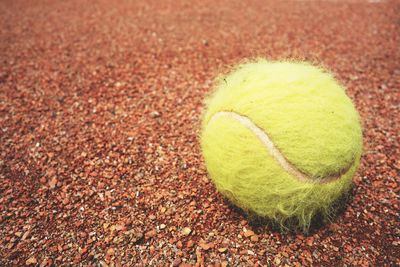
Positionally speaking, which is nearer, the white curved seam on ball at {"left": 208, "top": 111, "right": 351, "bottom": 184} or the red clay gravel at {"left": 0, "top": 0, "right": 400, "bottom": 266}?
the white curved seam on ball at {"left": 208, "top": 111, "right": 351, "bottom": 184}

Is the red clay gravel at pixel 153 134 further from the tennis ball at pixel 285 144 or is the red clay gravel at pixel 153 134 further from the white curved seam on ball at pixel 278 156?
the white curved seam on ball at pixel 278 156

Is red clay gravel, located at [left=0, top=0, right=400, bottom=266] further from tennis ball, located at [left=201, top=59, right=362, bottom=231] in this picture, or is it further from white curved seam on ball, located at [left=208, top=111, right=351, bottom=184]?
white curved seam on ball, located at [left=208, top=111, right=351, bottom=184]

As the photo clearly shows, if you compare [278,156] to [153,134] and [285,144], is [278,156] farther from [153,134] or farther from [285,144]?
[153,134]

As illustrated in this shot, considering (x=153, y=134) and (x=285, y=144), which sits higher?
(x=285, y=144)

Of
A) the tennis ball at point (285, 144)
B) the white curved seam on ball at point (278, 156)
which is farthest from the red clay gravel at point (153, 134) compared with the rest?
the white curved seam on ball at point (278, 156)

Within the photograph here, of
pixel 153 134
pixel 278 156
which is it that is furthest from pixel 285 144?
pixel 153 134

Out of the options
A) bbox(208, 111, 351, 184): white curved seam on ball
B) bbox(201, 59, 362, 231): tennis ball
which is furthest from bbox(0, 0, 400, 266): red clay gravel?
bbox(208, 111, 351, 184): white curved seam on ball
